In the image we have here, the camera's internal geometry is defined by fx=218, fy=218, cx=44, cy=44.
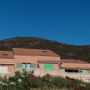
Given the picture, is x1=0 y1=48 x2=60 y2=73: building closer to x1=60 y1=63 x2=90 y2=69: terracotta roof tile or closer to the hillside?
x1=60 y1=63 x2=90 y2=69: terracotta roof tile

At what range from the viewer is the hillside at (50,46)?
95.1 m

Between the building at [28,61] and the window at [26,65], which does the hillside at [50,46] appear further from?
the window at [26,65]

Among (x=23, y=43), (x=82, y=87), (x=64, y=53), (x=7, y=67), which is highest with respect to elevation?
(x=23, y=43)

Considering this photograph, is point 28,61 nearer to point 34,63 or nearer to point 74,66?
point 34,63

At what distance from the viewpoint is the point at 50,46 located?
107 metres

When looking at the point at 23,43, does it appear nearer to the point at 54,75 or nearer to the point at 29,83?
the point at 54,75

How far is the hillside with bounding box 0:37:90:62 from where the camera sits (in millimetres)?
95125

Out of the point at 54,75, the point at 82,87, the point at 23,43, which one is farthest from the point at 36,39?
the point at 82,87

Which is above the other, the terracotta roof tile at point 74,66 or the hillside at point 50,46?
the hillside at point 50,46

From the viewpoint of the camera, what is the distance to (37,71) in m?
30.4

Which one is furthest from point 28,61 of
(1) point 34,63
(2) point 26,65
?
(1) point 34,63

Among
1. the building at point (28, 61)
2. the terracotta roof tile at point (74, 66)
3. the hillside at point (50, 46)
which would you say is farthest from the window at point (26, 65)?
the hillside at point (50, 46)

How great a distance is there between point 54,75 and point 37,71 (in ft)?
9.10

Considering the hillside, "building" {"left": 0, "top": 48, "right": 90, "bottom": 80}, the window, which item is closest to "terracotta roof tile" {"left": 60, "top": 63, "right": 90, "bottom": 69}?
"building" {"left": 0, "top": 48, "right": 90, "bottom": 80}
